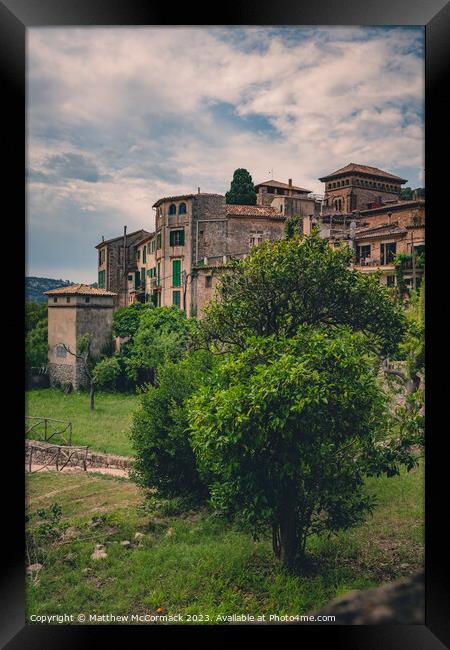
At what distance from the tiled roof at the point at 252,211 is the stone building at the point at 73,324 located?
6.15ft

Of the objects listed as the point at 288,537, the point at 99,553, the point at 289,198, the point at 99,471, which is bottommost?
the point at 99,553

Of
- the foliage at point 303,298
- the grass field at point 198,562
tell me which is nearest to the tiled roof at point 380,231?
the foliage at point 303,298

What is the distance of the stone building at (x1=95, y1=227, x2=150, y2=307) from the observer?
19.5 ft

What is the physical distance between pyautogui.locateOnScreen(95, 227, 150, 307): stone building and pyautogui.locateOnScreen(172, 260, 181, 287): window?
517 mm

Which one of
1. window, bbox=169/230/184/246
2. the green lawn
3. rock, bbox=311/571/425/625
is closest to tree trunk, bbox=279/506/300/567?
rock, bbox=311/571/425/625

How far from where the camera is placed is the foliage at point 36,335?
535 cm

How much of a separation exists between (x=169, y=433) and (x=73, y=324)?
1860 millimetres

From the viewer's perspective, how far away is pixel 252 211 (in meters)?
5.66

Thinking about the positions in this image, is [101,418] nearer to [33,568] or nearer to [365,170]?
[33,568]

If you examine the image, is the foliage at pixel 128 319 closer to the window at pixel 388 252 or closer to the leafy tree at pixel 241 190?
the leafy tree at pixel 241 190
